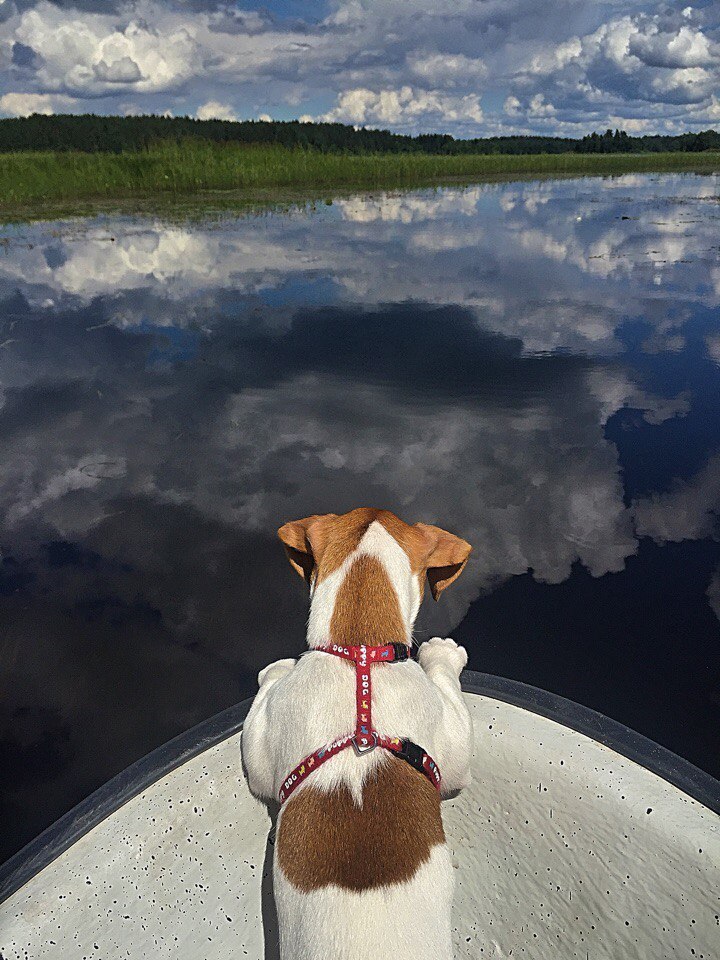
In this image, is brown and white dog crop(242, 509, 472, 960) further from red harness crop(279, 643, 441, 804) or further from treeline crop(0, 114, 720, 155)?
treeline crop(0, 114, 720, 155)

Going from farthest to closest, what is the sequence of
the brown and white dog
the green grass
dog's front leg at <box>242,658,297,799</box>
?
the green grass, dog's front leg at <box>242,658,297,799</box>, the brown and white dog

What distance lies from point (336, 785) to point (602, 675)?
1.98 metres

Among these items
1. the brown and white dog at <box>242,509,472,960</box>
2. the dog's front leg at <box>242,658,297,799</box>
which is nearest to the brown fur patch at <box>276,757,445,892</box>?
the brown and white dog at <box>242,509,472,960</box>

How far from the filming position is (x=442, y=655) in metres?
2.67

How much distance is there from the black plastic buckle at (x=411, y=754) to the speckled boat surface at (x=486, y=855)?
73 centimetres

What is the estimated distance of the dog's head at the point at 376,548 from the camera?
90.5 inches

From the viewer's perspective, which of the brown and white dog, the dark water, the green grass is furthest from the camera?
the green grass

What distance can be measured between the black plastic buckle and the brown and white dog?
0.9 inches

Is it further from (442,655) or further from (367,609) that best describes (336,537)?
(442,655)

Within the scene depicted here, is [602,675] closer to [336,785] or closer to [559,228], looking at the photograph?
[336,785]

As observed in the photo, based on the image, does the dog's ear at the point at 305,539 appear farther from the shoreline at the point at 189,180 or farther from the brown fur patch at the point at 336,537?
the shoreline at the point at 189,180

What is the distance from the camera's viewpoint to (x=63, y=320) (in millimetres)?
8742

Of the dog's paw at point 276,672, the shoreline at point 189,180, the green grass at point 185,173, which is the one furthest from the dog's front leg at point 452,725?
the green grass at point 185,173

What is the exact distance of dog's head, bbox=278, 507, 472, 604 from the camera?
2.30 m
